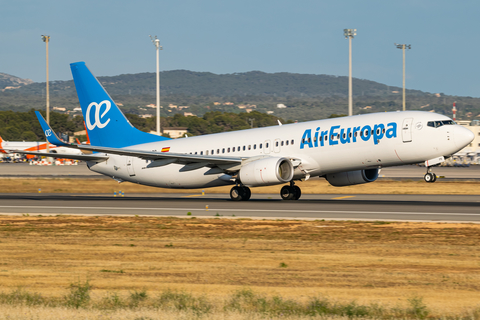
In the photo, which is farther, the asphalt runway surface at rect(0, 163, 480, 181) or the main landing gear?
the asphalt runway surface at rect(0, 163, 480, 181)

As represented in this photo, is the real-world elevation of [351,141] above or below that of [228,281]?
above

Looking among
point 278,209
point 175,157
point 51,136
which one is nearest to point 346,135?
point 278,209

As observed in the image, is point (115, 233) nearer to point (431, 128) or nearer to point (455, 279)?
point (455, 279)

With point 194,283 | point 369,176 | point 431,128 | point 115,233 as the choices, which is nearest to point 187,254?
point 194,283

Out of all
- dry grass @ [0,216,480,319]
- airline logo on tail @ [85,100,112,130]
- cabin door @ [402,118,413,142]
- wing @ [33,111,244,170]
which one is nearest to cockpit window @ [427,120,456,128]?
cabin door @ [402,118,413,142]

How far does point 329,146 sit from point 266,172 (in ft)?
11.5

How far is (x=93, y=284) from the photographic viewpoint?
12.2m

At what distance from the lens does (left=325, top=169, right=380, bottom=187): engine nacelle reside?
1310 inches

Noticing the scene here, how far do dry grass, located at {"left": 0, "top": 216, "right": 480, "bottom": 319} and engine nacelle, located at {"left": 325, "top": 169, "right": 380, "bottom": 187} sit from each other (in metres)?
11.3

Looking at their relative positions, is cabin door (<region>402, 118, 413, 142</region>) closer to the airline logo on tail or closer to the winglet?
the winglet

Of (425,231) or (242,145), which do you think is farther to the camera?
(242,145)

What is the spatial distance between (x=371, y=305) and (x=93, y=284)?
5.61 metres

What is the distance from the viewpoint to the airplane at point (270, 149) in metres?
29.4

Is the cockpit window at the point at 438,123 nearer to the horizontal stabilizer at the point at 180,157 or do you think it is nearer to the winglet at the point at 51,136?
the horizontal stabilizer at the point at 180,157
